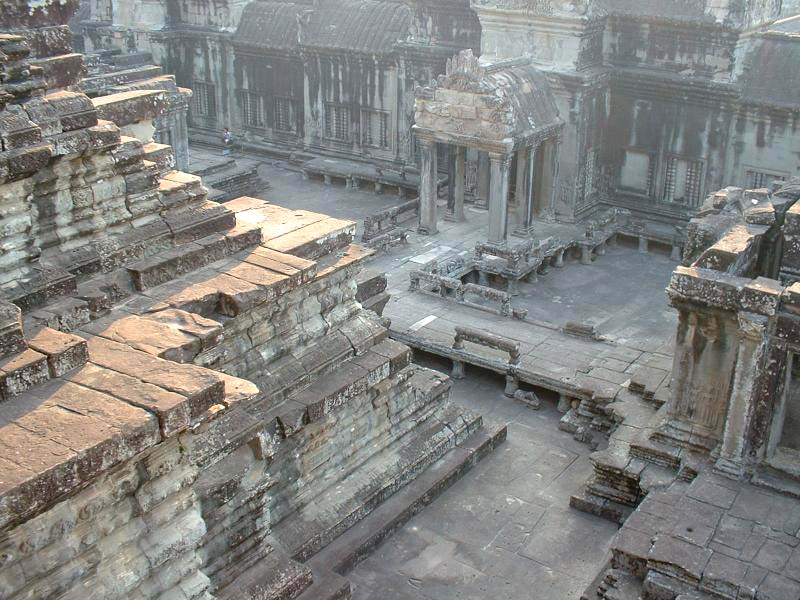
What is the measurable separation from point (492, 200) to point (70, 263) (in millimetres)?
15617

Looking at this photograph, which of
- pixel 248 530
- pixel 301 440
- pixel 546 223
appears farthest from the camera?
pixel 546 223

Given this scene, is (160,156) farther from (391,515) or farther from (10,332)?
(391,515)

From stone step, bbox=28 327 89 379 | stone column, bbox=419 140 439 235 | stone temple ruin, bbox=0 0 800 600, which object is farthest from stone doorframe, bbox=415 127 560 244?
stone step, bbox=28 327 89 379

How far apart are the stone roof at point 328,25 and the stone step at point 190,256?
19.2 meters

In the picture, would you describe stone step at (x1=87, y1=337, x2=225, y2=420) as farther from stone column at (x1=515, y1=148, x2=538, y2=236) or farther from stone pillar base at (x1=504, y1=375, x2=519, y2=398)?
stone column at (x1=515, y1=148, x2=538, y2=236)

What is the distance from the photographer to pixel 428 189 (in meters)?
27.3

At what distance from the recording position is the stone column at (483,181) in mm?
29516

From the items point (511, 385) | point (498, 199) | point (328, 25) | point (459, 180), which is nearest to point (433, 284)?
point (498, 199)

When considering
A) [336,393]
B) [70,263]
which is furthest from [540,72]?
[70,263]

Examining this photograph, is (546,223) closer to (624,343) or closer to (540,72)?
(540,72)

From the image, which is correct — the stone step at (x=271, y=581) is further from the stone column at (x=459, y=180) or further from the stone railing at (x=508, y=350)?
the stone column at (x=459, y=180)

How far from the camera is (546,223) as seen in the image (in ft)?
93.0

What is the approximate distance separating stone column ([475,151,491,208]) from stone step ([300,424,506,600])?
1385 centimetres

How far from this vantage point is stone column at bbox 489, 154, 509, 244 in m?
25.6
